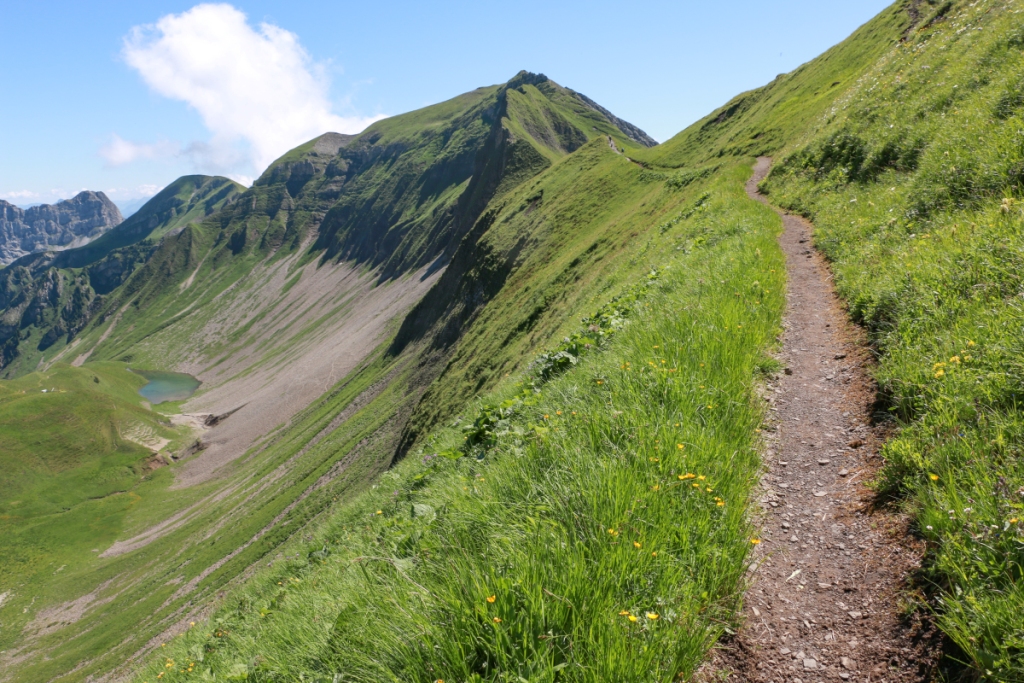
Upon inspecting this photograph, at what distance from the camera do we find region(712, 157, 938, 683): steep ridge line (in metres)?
3.56

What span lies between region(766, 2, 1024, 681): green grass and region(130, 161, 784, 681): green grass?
152 centimetres

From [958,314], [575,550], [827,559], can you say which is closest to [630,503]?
[575,550]

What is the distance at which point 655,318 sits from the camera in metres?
9.27

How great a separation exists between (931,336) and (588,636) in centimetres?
648

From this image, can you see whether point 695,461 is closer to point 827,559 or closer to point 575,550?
point 827,559

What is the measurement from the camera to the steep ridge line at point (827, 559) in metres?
3.56

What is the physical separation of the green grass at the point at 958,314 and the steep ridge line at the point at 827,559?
0.32 m

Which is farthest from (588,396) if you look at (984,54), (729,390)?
(984,54)

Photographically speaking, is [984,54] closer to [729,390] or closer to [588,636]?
[729,390]

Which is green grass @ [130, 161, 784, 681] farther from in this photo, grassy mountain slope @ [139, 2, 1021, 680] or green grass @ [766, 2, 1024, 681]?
green grass @ [766, 2, 1024, 681]

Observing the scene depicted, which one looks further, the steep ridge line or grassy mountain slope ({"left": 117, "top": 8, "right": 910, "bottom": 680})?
the steep ridge line

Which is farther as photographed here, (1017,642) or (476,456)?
(476,456)

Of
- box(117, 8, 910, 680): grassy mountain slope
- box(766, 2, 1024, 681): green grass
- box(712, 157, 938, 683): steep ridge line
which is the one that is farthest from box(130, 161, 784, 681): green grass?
box(766, 2, 1024, 681): green grass

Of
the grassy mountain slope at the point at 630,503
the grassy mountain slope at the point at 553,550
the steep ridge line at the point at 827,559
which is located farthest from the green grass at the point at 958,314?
the grassy mountain slope at the point at 553,550
